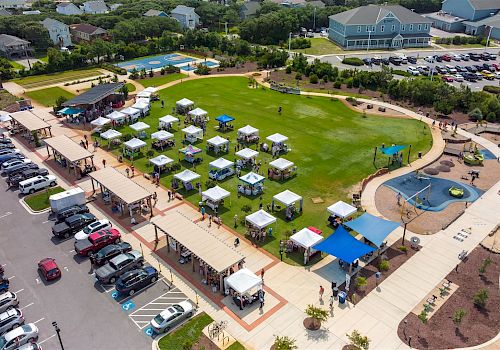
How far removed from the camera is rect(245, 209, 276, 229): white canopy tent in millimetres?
40938

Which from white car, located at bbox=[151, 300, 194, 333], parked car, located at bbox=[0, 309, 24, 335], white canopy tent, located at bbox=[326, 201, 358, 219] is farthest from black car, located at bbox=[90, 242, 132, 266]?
white canopy tent, located at bbox=[326, 201, 358, 219]

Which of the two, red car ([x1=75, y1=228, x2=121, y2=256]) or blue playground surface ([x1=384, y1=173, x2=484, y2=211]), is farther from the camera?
blue playground surface ([x1=384, y1=173, x2=484, y2=211])

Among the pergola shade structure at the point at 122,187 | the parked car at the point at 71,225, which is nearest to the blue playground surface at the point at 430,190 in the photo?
the pergola shade structure at the point at 122,187

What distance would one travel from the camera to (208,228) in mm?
43000

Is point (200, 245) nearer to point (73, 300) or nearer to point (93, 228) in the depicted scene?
point (73, 300)

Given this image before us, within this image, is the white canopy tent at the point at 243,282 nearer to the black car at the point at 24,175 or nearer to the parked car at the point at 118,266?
the parked car at the point at 118,266

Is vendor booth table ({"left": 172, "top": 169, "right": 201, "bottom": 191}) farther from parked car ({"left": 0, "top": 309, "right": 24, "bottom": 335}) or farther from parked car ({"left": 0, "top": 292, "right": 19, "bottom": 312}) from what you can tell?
parked car ({"left": 0, "top": 309, "right": 24, "bottom": 335})

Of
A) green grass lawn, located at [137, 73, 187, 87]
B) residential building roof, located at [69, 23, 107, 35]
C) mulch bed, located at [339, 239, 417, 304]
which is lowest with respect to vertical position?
mulch bed, located at [339, 239, 417, 304]

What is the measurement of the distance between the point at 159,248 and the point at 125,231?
481cm

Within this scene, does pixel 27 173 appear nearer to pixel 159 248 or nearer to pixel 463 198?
pixel 159 248

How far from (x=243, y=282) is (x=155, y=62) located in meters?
86.4

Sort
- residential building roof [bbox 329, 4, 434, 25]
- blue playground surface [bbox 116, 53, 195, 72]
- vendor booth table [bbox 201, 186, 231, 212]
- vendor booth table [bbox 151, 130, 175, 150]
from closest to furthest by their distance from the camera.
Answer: vendor booth table [bbox 201, 186, 231, 212], vendor booth table [bbox 151, 130, 175, 150], blue playground surface [bbox 116, 53, 195, 72], residential building roof [bbox 329, 4, 434, 25]

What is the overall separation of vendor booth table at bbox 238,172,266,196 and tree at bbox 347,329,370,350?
22.2 meters

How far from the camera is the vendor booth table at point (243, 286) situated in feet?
108
